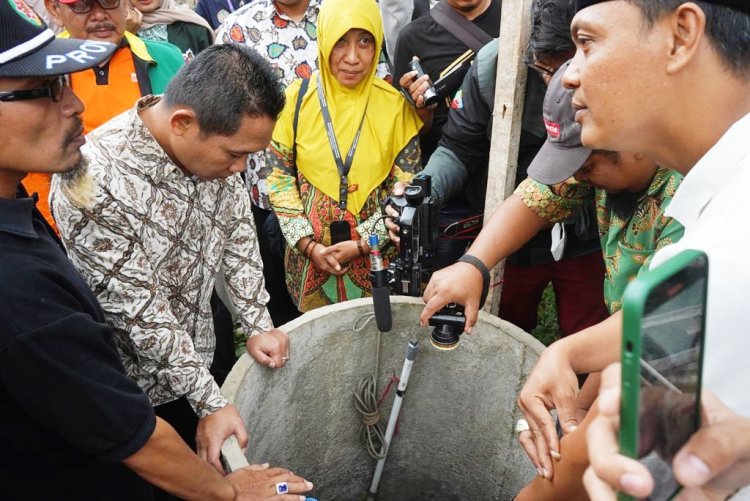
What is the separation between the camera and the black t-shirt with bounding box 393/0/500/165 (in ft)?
8.66

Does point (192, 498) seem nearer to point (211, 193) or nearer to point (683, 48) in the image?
point (211, 193)

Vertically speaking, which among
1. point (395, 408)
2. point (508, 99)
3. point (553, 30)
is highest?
point (553, 30)

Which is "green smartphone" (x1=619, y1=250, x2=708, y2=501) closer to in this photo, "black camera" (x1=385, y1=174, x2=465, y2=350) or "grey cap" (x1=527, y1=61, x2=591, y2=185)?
"grey cap" (x1=527, y1=61, x2=591, y2=185)

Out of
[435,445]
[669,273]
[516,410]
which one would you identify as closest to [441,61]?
[516,410]

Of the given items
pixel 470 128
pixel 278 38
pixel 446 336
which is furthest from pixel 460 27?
pixel 446 336

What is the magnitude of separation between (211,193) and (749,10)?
144 cm

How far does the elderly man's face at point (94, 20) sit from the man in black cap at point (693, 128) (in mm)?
2061

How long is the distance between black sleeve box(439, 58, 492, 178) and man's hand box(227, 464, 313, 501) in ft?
4.67

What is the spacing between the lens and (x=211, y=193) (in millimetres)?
1850

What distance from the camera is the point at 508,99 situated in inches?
79.8

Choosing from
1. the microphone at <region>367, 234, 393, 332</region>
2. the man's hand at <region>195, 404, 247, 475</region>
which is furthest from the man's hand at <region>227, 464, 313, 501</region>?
the microphone at <region>367, 234, 393, 332</region>

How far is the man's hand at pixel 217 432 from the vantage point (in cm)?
171

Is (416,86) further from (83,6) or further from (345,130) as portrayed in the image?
(83,6)

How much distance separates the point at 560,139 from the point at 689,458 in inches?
43.8
